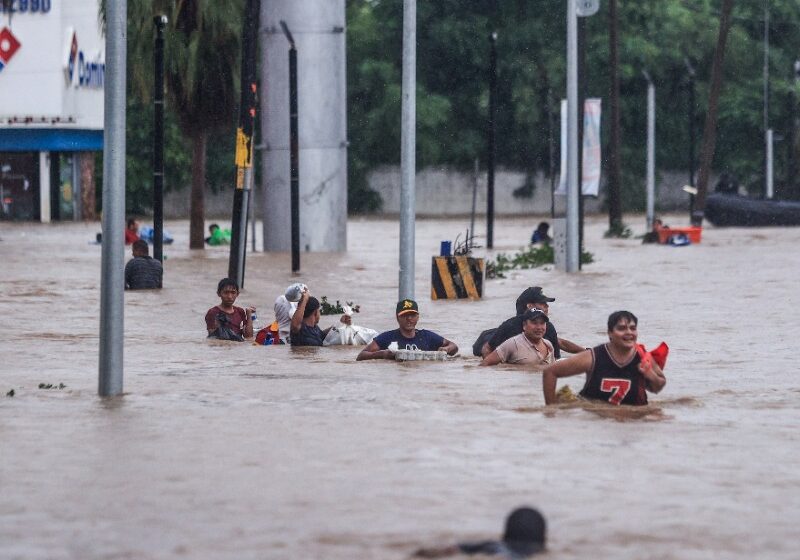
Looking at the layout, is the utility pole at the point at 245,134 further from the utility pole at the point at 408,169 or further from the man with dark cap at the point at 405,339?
the man with dark cap at the point at 405,339

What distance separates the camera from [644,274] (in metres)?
34.7

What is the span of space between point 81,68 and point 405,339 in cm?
4394

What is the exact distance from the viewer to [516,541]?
8.17 m

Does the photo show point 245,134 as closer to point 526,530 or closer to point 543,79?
point 526,530

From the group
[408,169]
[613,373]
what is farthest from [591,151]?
Result: [613,373]

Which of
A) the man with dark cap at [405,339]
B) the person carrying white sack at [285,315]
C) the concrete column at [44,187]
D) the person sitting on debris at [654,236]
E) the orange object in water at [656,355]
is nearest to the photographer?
the orange object in water at [656,355]

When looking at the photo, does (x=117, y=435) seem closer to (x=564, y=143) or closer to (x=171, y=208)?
(x=564, y=143)

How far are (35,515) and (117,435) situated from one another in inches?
126

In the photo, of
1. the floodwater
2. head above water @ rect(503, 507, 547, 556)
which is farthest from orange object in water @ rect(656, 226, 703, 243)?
head above water @ rect(503, 507, 547, 556)

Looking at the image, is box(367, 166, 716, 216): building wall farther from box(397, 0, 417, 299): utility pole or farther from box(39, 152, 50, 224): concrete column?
box(397, 0, 417, 299): utility pole

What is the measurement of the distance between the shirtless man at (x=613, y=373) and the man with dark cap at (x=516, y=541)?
5.10m

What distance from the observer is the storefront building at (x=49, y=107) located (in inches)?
2302

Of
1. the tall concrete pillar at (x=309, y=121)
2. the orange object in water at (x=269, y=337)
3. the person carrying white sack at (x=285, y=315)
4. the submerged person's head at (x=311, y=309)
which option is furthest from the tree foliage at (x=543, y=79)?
the submerged person's head at (x=311, y=309)

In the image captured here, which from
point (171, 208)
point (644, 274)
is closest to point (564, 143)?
point (644, 274)
